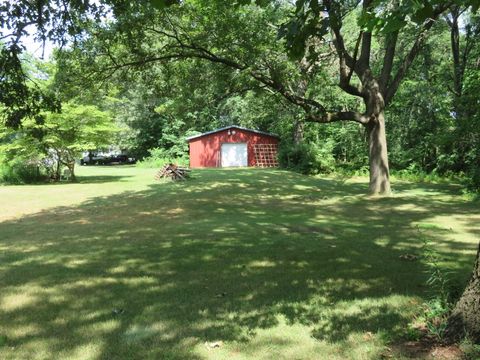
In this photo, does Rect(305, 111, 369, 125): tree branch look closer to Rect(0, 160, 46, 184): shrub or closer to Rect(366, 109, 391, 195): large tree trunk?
Rect(366, 109, 391, 195): large tree trunk

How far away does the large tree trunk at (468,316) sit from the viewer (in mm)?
3471

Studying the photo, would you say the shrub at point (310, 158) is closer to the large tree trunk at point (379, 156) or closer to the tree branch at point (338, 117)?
the large tree trunk at point (379, 156)

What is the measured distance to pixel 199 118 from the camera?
137ft

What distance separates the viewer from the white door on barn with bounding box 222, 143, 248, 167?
36.8m

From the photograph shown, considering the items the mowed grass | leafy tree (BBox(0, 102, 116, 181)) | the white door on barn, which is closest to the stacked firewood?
leafy tree (BBox(0, 102, 116, 181))

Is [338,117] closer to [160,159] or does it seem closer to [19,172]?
[19,172]

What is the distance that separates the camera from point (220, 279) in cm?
576

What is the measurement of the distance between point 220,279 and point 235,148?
103 feet

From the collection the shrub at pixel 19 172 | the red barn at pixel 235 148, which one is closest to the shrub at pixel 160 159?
the red barn at pixel 235 148

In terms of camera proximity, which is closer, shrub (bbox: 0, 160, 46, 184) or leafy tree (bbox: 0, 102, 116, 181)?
leafy tree (bbox: 0, 102, 116, 181)

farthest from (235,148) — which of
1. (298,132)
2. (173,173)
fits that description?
(173,173)

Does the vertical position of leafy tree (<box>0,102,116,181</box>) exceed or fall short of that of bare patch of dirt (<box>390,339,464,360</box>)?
it exceeds it

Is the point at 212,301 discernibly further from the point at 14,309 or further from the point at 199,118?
the point at 199,118

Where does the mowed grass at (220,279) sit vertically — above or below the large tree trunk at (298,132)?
below
